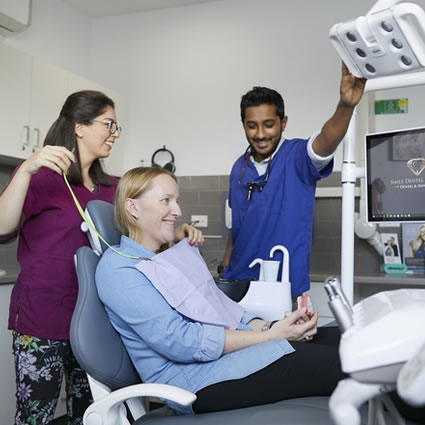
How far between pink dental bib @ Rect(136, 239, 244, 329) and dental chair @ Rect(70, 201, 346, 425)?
16 cm

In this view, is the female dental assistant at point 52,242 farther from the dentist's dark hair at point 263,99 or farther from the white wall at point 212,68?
the white wall at point 212,68

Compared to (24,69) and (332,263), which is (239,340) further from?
(24,69)

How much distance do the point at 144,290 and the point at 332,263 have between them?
2.01 metres

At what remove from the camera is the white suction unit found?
110 inches

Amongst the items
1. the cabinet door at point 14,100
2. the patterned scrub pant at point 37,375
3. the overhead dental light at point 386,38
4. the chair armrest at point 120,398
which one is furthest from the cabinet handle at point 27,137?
the overhead dental light at point 386,38

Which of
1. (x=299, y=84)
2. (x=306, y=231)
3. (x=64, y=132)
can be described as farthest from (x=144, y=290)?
(x=299, y=84)

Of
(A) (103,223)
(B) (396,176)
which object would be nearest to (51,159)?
(A) (103,223)

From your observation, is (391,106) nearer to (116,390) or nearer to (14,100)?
(14,100)

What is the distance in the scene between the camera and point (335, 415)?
0.50 m

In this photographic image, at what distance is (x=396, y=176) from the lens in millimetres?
1289

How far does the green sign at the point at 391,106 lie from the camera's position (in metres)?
3.04

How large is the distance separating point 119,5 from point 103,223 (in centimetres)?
265

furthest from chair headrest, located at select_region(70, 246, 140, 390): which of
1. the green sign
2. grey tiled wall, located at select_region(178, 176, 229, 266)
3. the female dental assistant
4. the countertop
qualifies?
the green sign

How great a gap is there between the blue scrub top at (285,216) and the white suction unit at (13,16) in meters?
1.83
